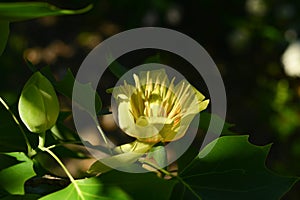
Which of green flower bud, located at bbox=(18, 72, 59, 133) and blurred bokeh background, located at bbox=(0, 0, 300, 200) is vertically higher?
green flower bud, located at bbox=(18, 72, 59, 133)

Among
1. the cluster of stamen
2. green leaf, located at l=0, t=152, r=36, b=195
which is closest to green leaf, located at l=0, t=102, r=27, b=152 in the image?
green leaf, located at l=0, t=152, r=36, b=195

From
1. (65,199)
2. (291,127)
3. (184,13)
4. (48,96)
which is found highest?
Result: (48,96)

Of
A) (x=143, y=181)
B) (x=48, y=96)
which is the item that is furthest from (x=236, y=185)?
(x=48, y=96)

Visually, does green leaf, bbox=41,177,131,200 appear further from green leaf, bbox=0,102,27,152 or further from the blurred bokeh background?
the blurred bokeh background

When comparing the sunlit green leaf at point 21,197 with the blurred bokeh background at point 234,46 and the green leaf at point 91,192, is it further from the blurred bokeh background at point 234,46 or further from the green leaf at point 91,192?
the blurred bokeh background at point 234,46

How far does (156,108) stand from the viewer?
766 mm

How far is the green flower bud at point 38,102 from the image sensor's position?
74 centimetres

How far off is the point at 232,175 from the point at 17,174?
26cm

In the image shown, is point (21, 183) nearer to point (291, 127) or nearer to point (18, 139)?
point (18, 139)

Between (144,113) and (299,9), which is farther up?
(144,113)

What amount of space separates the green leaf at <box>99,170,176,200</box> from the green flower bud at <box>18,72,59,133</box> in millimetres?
95

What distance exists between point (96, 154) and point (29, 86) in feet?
0.54

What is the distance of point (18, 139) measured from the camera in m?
0.86

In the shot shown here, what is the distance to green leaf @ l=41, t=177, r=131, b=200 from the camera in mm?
740
